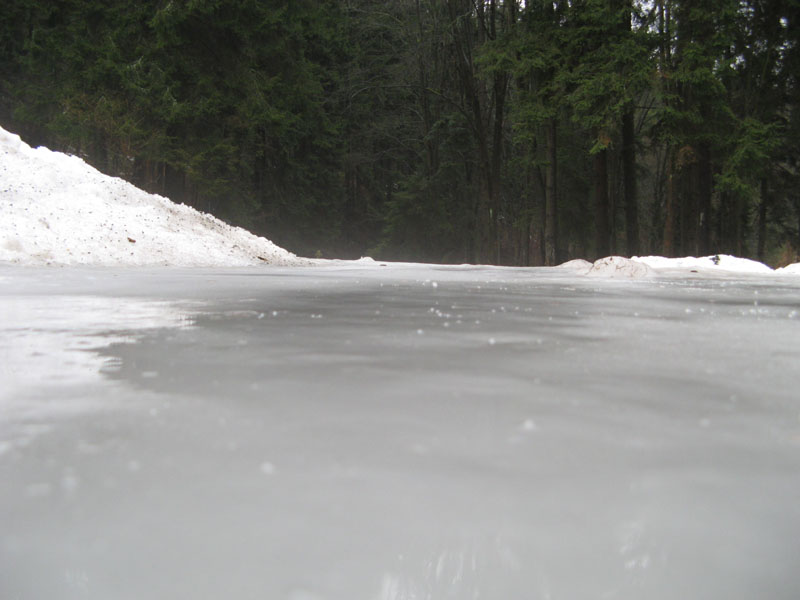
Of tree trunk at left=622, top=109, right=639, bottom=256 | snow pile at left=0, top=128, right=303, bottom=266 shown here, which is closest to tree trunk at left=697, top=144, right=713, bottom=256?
tree trunk at left=622, top=109, right=639, bottom=256

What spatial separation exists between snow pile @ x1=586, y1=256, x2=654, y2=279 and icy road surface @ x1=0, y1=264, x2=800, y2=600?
5.18 metres

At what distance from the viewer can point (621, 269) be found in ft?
23.3

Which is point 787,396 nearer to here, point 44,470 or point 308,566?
point 308,566

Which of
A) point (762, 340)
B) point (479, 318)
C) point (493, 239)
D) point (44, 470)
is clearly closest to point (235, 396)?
point (44, 470)

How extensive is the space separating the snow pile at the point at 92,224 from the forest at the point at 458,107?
6.91m

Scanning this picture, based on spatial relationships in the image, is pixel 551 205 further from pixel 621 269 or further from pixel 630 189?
pixel 621 269

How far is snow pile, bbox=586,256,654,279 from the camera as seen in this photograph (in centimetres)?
695

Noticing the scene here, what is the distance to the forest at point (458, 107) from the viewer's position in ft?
42.3

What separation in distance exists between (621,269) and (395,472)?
668 cm

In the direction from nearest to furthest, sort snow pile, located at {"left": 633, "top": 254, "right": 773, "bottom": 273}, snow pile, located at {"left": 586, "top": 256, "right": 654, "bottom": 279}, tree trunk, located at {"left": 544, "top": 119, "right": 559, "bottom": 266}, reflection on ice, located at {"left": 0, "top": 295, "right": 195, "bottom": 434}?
reflection on ice, located at {"left": 0, "top": 295, "right": 195, "bottom": 434} → snow pile, located at {"left": 586, "top": 256, "right": 654, "bottom": 279} → snow pile, located at {"left": 633, "top": 254, "right": 773, "bottom": 273} → tree trunk, located at {"left": 544, "top": 119, "right": 559, "bottom": 266}

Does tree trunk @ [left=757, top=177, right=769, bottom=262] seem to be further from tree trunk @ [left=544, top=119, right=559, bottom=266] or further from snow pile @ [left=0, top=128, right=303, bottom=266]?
snow pile @ [left=0, top=128, right=303, bottom=266]

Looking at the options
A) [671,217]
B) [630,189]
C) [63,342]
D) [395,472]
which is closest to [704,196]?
[671,217]

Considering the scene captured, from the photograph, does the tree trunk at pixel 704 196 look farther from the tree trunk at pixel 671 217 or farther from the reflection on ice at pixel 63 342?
the reflection on ice at pixel 63 342

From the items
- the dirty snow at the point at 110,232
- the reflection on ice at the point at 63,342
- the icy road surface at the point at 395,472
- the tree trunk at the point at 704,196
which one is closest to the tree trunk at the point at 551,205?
the tree trunk at the point at 704,196
